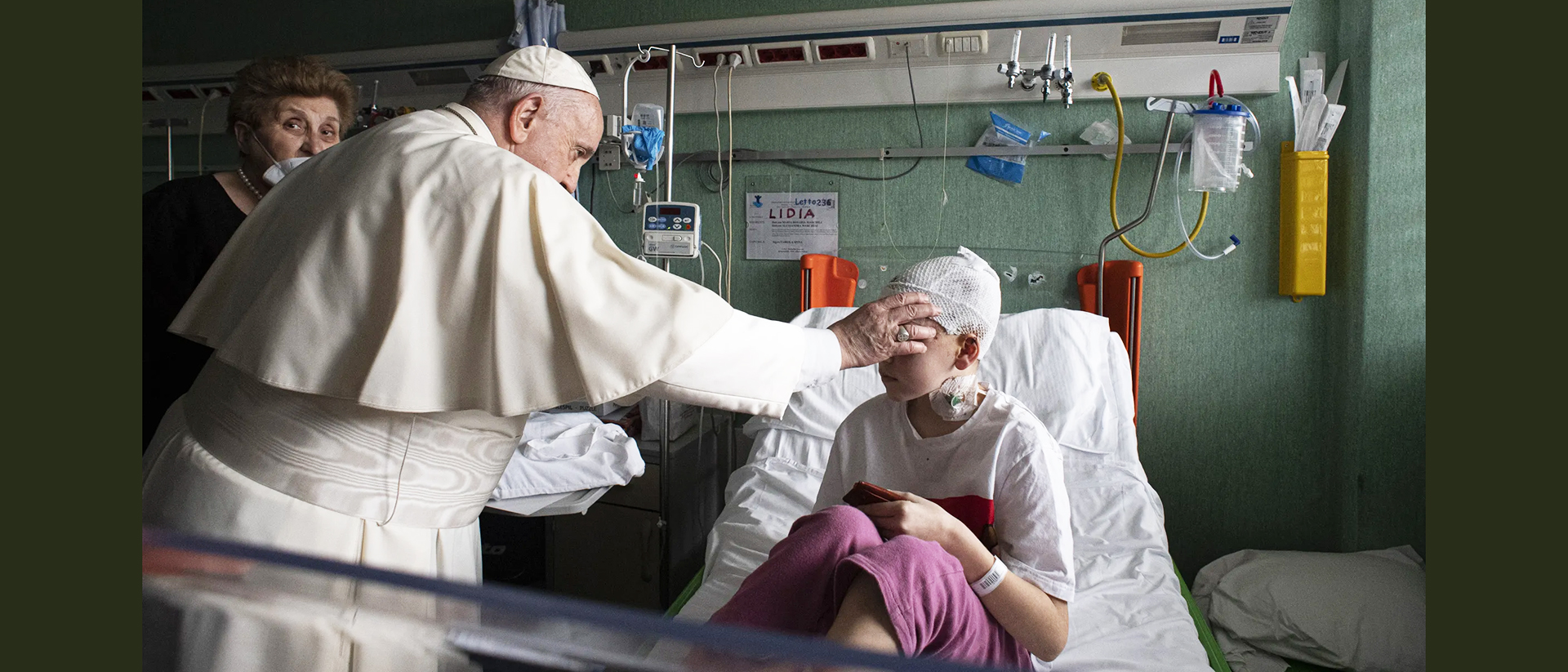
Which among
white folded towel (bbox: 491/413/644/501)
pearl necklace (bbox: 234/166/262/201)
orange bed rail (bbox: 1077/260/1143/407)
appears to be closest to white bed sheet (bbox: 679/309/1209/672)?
orange bed rail (bbox: 1077/260/1143/407)

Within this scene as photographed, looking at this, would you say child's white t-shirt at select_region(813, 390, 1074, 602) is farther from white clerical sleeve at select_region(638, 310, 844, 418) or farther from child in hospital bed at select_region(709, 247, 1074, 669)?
white clerical sleeve at select_region(638, 310, 844, 418)

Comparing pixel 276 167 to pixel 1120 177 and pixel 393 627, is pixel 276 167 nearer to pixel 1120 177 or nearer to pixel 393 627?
pixel 393 627

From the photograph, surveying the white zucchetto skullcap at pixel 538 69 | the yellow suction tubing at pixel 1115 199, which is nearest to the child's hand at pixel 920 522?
the white zucchetto skullcap at pixel 538 69

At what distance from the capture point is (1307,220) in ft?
9.96

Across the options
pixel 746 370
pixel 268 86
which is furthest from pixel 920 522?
pixel 268 86

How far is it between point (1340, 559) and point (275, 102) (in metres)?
3.35

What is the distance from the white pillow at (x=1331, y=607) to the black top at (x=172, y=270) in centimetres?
293

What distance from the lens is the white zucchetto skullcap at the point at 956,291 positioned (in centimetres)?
170

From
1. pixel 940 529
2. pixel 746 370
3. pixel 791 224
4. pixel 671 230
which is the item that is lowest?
pixel 940 529

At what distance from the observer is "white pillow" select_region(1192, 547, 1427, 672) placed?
2.53m

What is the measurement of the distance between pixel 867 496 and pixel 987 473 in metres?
0.27

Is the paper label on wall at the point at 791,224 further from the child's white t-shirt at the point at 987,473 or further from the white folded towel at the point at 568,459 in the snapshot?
the child's white t-shirt at the point at 987,473

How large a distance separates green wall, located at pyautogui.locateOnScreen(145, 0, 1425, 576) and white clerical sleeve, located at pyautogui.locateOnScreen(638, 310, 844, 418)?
7.61ft

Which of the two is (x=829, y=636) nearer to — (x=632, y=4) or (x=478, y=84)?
(x=478, y=84)
